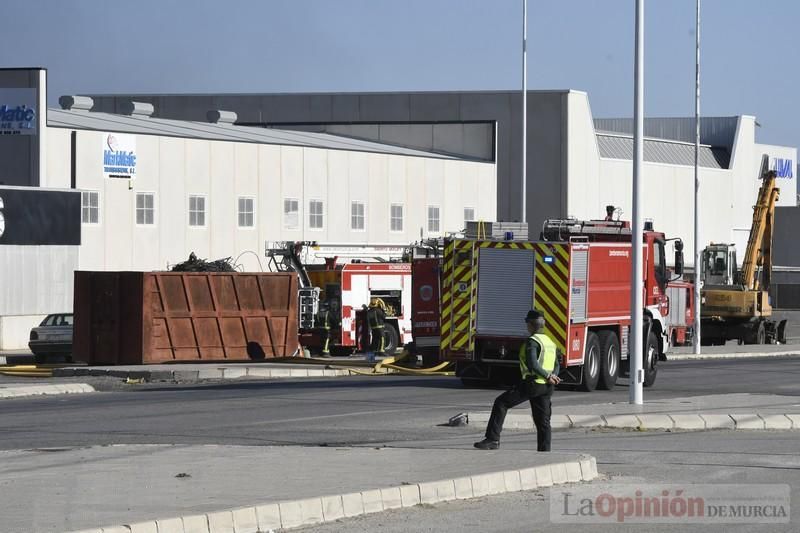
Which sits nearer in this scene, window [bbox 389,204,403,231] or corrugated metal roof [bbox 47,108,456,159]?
corrugated metal roof [bbox 47,108,456,159]

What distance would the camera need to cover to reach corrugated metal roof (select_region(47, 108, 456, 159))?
50344 mm

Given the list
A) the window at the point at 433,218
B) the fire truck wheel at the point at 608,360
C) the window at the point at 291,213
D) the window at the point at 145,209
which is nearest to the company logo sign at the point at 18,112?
the window at the point at 145,209

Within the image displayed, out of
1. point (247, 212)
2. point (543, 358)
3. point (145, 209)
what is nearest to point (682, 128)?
point (247, 212)

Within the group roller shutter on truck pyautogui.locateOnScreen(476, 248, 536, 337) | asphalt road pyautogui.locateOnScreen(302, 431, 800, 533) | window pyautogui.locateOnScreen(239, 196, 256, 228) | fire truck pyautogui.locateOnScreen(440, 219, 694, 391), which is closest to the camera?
asphalt road pyautogui.locateOnScreen(302, 431, 800, 533)

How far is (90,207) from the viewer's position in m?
46.8

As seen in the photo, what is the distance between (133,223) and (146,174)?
5.95 feet

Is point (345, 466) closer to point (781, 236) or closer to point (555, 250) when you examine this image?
point (555, 250)

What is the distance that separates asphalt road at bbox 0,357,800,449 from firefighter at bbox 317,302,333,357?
8.02 metres

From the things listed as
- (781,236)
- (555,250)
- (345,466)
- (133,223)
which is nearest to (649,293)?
(555,250)

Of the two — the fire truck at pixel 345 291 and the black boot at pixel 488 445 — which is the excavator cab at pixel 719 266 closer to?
the fire truck at pixel 345 291

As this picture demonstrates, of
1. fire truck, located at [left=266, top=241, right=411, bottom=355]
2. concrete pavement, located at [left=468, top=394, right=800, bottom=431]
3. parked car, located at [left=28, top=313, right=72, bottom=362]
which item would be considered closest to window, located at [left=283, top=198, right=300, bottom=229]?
fire truck, located at [left=266, top=241, right=411, bottom=355]

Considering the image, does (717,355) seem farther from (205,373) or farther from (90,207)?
(90,207)

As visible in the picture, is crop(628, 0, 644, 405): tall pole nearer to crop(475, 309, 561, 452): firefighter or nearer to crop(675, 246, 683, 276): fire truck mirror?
crop(675, 246, 683, 276): fire truck mirror

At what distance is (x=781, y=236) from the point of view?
3814 inches
